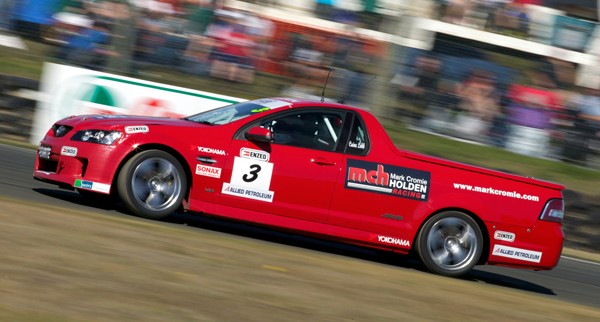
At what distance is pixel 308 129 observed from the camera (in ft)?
28.8

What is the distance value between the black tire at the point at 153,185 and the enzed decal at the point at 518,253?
312 centimetres

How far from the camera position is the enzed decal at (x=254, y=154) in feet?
27.8

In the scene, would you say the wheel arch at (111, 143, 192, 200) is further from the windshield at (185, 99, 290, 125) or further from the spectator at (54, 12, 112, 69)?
the spectator at (54, 12, 112, 69)

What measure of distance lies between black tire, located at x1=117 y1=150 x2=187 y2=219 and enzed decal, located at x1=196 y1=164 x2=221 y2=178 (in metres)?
0.14

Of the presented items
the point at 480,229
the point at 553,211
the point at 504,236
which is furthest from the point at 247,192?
the point at 553,211

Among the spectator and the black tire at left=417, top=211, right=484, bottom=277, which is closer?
the black tire at left=417, top=211, right=484, bottom=277

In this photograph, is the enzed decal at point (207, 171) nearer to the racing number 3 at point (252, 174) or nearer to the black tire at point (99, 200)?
the racing number 3 at point (252, 174)

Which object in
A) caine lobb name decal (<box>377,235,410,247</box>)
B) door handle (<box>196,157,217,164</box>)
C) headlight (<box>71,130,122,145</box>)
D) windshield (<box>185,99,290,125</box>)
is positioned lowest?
caine lobb name decal (<box>377,235,410,247</box>)

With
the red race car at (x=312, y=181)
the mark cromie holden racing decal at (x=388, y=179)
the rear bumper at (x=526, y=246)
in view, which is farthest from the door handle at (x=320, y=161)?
the rear bumper at (x=526, y=246)

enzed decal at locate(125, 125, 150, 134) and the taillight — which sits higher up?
enzed decal at locate(125, 125, 150, 134)

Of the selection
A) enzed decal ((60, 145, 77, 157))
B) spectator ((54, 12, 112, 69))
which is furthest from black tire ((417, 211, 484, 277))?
spectator ((54, 12, 112, 69))

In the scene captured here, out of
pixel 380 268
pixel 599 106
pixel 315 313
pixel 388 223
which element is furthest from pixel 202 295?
pixel 599 106

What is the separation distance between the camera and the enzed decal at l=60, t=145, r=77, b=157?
828cm

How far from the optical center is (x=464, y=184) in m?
8.88
